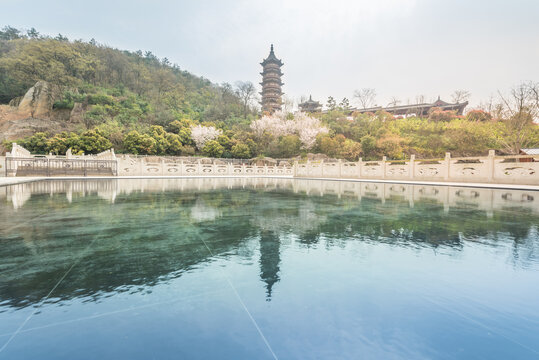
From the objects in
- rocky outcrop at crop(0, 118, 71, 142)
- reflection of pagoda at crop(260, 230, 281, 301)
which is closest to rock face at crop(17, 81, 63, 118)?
rocky outcrop at crop(0, 118, 71, 142)

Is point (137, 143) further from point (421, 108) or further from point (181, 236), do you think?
Result: point (421, 108)

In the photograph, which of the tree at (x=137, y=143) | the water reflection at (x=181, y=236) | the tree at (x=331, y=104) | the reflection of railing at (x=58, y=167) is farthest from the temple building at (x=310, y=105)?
the water reflection at (x=181, y=236)

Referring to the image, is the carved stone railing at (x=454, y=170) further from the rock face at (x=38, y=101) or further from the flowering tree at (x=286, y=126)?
the rock face at (x=38, y=101)

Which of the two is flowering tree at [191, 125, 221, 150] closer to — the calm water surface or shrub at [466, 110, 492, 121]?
the calm water surface

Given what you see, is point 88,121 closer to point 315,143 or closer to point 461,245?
point 315,143

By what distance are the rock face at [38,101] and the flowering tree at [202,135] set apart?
22.5 m

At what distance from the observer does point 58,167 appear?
19344 millimetres

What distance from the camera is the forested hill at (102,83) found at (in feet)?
129

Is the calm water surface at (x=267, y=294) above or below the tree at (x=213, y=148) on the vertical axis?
below

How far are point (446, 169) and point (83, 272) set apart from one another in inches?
699

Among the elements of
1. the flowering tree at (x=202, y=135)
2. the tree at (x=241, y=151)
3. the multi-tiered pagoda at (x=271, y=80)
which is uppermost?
the multi-tiered pagoda at (x=271, y=80)

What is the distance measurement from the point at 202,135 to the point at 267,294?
35.8 metres

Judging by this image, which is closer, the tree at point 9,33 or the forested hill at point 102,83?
the forested hill at point 102,83

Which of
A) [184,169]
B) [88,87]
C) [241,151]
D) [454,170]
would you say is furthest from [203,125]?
[454,170]
